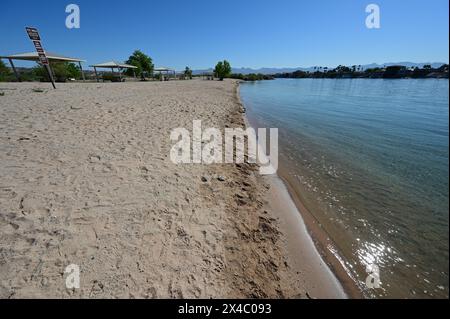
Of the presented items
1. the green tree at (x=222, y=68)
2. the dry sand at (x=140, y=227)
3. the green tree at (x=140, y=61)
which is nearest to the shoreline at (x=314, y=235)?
the dry sand at (x=140, y=227)

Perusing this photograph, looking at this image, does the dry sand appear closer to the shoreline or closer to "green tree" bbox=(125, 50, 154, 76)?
the shoreline

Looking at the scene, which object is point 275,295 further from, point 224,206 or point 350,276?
point 224,206

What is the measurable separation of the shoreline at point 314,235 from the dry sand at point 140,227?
1.9 inches

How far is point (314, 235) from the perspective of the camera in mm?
3867

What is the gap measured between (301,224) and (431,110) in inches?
711

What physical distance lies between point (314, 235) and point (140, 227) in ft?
10.5

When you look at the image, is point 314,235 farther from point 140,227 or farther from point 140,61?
point 140,61

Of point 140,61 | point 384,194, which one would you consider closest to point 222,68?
point 140,61

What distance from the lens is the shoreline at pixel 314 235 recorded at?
299cm

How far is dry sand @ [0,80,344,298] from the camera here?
2330 mm

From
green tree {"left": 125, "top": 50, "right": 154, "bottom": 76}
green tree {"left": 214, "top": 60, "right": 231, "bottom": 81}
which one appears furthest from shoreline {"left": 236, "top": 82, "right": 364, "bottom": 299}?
green tree {"left": 214, "top": 60, "right": 231, "bottom": 81}

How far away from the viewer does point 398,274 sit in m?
3.10

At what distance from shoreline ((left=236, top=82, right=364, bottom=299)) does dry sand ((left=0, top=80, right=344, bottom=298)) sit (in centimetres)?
5
